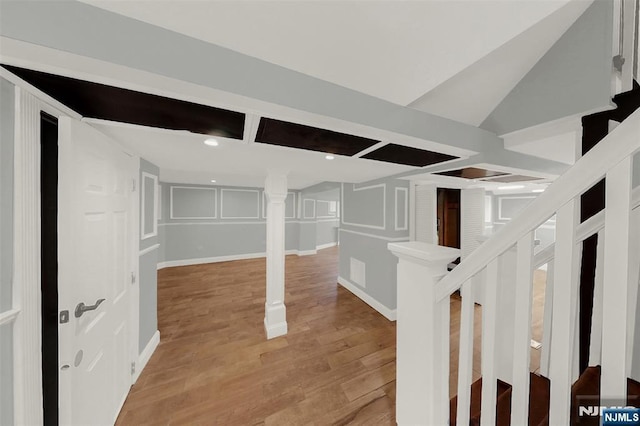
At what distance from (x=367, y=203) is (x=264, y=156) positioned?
6.78ft

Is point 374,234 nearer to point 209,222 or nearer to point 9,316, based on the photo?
point 9,316

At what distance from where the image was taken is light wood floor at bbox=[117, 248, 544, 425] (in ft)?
4.96

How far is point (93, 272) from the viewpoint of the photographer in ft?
3.59

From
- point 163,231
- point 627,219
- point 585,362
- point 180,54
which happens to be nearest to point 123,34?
point 180,54

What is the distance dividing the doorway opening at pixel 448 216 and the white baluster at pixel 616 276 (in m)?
4.03

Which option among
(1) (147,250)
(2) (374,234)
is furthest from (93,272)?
(2) (374,234)

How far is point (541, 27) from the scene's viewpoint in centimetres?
99

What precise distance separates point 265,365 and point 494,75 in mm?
2850

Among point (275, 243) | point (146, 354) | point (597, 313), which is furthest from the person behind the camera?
point (275, 243)

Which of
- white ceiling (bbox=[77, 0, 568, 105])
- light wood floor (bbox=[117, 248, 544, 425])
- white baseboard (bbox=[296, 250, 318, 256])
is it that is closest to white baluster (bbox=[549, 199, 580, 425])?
white ceiling (bbox=[77, 0, 568, 105])

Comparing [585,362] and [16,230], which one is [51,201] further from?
[585,362]

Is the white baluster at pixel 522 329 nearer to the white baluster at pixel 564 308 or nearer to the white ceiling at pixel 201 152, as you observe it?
the white baluster at pixel 564 308

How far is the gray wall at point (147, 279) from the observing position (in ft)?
6.17

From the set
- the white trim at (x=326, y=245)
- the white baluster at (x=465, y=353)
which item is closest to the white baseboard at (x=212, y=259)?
the white trim at (x=326, y=245)
